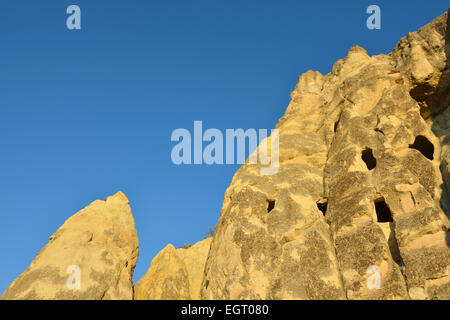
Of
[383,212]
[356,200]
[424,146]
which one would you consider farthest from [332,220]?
[424,146]

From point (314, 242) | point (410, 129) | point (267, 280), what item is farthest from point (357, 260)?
point (410, 129)

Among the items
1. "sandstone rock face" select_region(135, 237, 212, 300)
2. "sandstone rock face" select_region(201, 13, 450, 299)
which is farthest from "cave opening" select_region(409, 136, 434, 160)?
"sandstone rock face" select_region(135, 237, 212, 300)

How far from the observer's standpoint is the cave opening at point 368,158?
748 inches

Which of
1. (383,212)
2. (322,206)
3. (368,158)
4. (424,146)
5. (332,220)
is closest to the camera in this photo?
(332,220)

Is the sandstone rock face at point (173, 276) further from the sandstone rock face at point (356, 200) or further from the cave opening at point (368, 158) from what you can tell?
the cave opening at point (368, 158)

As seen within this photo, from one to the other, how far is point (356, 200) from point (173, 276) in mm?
8413

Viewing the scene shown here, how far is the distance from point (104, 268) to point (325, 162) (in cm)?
1134

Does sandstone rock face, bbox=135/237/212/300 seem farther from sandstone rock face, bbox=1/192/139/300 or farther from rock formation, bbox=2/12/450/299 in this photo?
sandstone rock face, bbox=1/192/139/300

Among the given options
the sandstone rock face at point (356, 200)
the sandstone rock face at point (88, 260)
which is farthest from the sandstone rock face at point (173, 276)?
the sandstone rock face at point (356, 200)

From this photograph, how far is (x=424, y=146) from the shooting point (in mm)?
19109

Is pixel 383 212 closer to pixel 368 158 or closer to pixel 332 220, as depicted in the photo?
pixel 368 158

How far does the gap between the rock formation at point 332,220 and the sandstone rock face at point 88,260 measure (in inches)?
2.1

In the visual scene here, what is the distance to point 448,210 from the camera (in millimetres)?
15102
